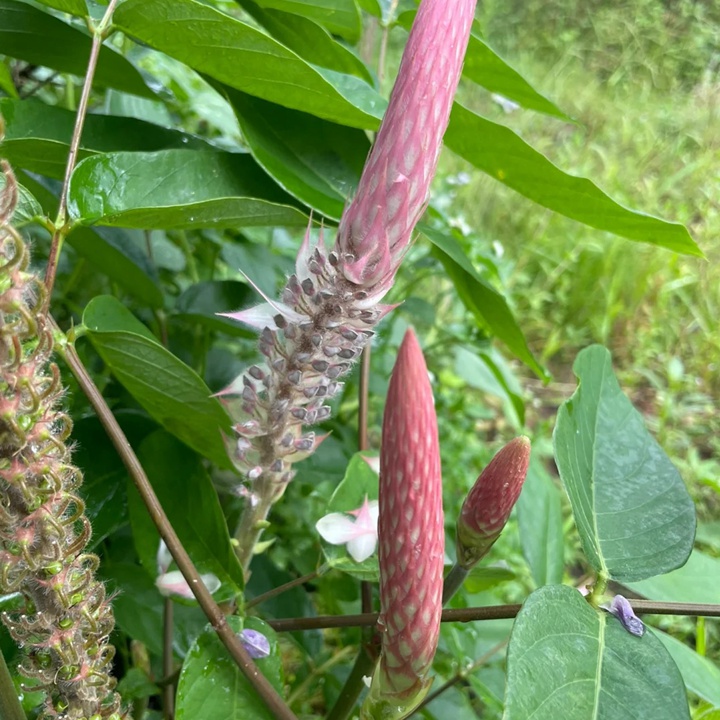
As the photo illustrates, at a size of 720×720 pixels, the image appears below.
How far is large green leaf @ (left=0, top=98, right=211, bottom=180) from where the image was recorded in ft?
1.38

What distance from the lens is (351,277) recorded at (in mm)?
291

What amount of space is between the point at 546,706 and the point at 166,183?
0.37m

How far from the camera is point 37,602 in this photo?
273 millimetres

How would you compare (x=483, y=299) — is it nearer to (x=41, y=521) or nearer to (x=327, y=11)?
(x=327, y=11)

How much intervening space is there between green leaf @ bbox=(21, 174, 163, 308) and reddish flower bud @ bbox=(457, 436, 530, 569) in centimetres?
36

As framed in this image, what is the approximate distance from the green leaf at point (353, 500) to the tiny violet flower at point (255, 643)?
0.22ft

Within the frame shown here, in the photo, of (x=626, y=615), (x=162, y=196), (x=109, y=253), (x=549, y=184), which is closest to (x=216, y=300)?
(x=109, y=253)

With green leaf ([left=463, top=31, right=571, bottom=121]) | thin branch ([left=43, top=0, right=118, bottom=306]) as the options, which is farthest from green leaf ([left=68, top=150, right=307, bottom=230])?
green leaf ([left=463, top=31, right=571, bottom=121])

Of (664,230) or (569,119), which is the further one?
(569,119)

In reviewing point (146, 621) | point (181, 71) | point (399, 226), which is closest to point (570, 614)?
point (399, 226)

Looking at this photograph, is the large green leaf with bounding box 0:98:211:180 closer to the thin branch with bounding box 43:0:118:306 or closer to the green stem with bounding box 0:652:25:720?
the thin branch with bounding box 43:0:118:306

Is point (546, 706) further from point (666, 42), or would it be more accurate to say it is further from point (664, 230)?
point (666, 42)

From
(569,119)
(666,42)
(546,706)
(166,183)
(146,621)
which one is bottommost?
(146,621)

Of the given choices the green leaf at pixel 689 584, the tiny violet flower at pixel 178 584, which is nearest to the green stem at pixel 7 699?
the tiny violet flower at pixel 178 584
